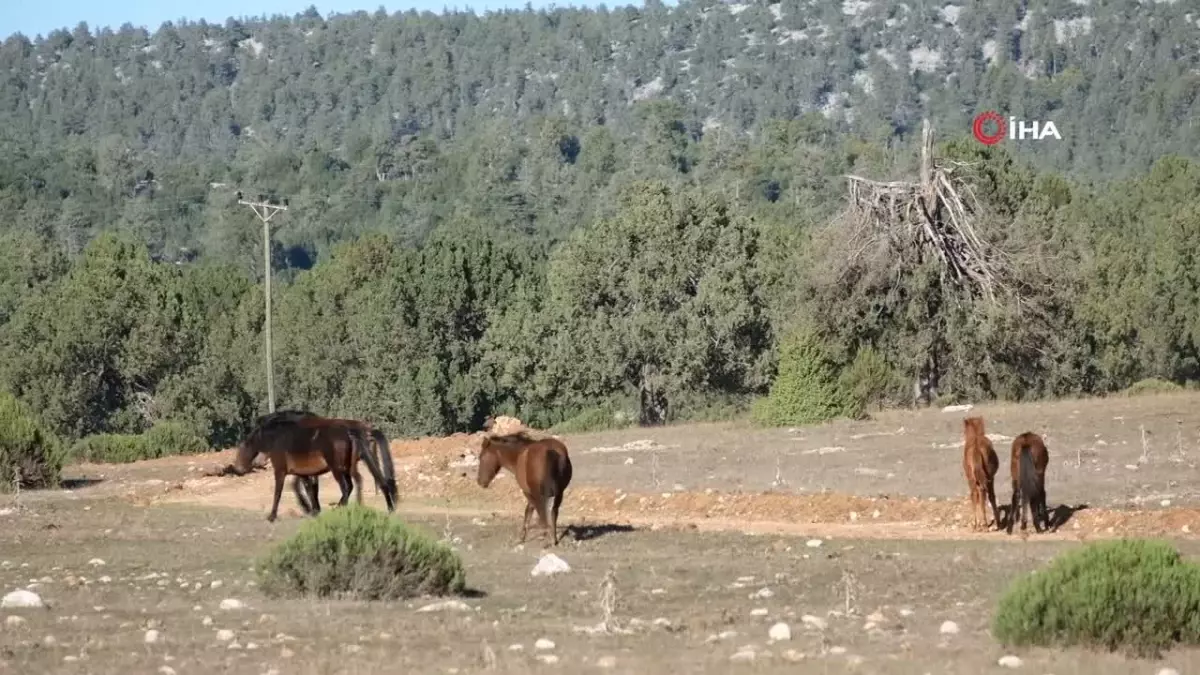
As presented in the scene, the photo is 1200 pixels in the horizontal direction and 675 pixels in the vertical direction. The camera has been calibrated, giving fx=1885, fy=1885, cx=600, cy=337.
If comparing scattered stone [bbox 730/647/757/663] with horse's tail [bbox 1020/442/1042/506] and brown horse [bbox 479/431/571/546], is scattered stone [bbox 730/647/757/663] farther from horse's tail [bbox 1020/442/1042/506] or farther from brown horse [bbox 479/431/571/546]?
horse's tail [bbox 1020/442/1042/506]

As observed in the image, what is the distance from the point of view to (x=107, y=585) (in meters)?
17.4

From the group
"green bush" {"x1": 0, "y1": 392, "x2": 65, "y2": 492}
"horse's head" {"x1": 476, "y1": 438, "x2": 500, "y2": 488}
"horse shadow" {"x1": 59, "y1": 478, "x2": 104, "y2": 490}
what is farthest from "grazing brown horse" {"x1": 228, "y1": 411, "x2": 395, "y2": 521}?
"horse shadow" {"x1": 59, "y1": 478, "x2": 104, "y2": 490}

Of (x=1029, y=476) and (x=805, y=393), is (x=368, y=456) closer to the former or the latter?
(x=1029, y=476)

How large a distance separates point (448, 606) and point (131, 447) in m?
38.4

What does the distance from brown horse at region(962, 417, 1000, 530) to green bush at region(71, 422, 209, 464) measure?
3083 centimetres

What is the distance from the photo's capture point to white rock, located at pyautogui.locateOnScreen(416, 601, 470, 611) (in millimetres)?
14988

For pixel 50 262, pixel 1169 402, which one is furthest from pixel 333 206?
pixel 1169 402

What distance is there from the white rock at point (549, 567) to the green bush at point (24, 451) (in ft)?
57.9

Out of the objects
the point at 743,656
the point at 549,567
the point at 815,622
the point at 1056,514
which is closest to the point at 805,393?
the point at 1056,514

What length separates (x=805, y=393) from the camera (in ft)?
135

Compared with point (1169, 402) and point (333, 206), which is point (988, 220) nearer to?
point (1169, 402)

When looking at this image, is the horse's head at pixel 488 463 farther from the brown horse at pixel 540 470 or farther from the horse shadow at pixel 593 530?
the horse shadow at pixel 593 530

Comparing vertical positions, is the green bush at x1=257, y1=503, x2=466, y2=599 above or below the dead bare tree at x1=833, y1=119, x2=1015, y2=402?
below

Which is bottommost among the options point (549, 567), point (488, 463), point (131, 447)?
point (131, 447)
